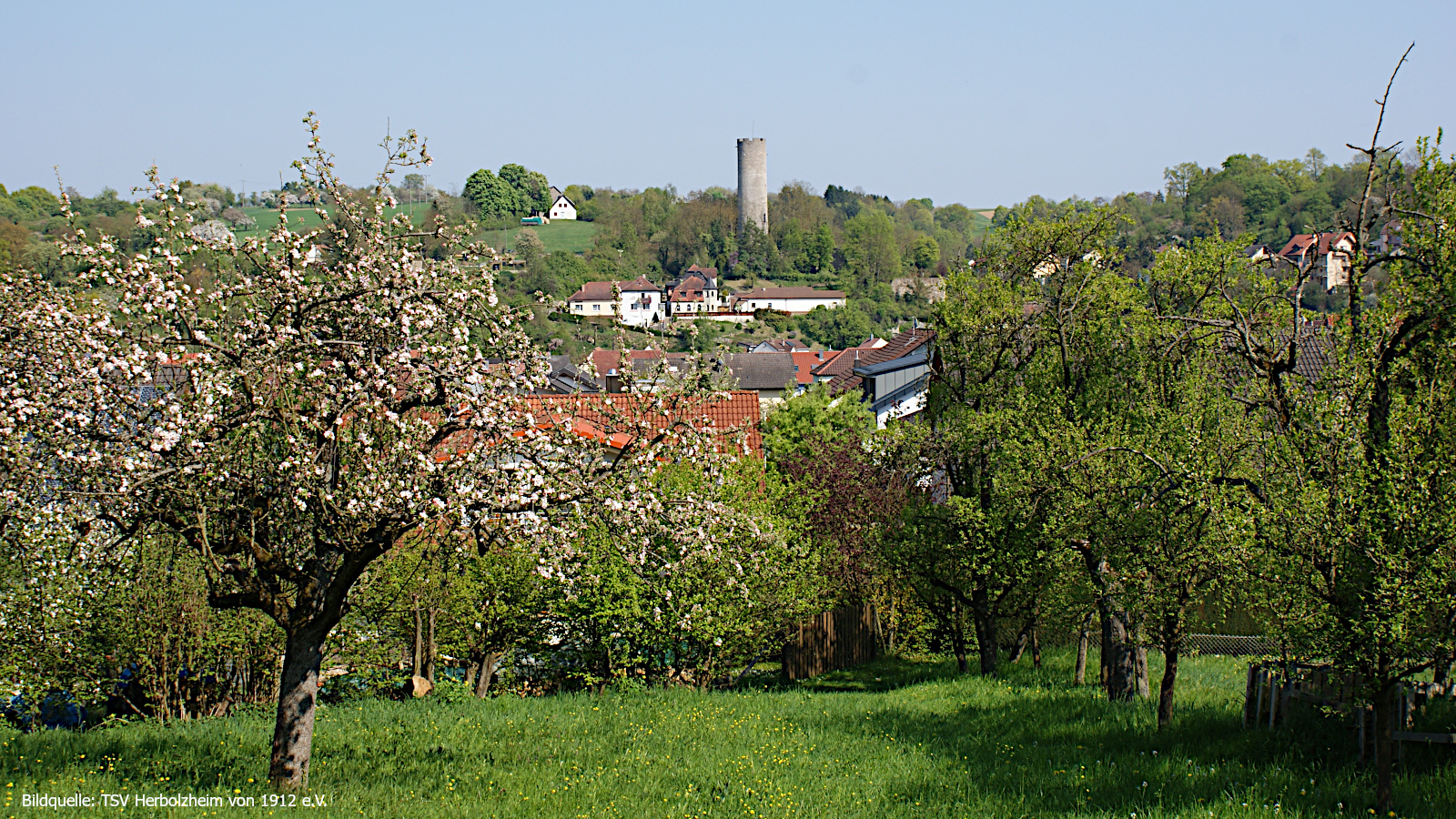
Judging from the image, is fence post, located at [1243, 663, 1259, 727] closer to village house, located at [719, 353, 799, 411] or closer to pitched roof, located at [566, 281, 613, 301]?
village house, located at [719, 353, 799, 411]

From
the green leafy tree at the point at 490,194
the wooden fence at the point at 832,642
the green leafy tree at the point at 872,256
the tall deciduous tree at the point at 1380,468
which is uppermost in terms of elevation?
the green leafy tree at the point at 490,194

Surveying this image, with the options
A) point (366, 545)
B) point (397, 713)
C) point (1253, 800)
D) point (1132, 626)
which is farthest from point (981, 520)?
point (366, 545)

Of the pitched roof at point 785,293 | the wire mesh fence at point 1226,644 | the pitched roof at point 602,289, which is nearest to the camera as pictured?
the wire mesh fence at point 1226,644

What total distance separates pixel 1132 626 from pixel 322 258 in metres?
10.3

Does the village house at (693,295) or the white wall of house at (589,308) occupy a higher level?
the village house at (693,295)

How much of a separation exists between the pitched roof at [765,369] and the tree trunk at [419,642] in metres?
54.2

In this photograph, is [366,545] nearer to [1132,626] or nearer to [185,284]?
[185,284]

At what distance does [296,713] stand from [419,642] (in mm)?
8311

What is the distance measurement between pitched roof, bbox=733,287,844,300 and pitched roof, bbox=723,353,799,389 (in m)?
73.2

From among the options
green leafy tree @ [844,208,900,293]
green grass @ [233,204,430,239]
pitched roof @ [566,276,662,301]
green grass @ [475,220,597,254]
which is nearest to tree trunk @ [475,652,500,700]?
green grass @ [233,204,430,239]

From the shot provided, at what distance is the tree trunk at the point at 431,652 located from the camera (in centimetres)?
1769

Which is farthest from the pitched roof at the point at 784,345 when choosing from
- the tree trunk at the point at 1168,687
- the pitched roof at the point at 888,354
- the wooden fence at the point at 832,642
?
the tree trunk at the point at 1168,687

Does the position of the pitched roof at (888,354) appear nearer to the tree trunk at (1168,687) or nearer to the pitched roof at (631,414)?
the tree trunk at (1168,687)

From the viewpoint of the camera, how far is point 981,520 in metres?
17.2
